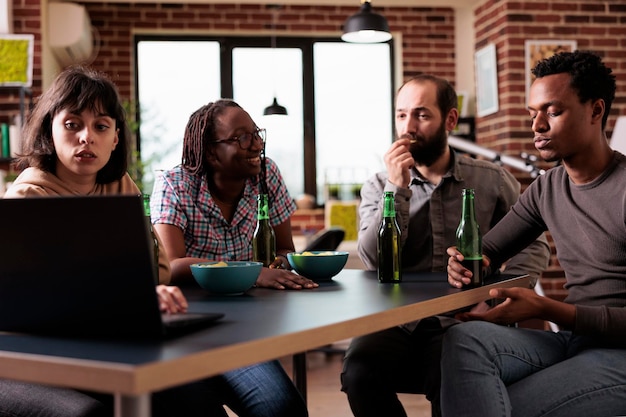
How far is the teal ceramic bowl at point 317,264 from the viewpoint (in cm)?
178

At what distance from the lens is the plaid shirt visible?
80.4 inches

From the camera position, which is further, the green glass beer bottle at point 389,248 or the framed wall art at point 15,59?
the framed wall art at point 15,59

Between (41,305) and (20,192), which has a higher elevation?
(20,192)

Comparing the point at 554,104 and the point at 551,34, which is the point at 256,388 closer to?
the point at 554,104

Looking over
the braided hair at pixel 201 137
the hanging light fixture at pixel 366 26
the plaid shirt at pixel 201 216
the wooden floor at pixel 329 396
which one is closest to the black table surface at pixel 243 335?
the plaid shirt at pixel 201 216

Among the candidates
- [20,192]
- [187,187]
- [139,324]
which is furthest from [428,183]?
[139,324]

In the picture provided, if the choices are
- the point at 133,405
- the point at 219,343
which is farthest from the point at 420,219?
the point at 133,405

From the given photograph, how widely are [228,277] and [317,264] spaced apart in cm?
34

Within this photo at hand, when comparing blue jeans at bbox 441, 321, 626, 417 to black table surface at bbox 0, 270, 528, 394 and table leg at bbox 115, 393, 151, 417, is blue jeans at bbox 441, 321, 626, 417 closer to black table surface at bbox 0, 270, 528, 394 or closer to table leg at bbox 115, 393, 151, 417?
black table surface at bbox 0, 270, 528, 394

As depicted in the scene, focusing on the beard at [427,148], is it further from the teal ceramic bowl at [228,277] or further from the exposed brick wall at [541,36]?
the exposed brick wall at [541,36]

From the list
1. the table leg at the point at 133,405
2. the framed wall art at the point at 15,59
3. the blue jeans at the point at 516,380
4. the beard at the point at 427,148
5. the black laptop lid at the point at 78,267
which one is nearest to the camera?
the table leg at the point at 133,405

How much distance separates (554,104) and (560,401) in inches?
27.6

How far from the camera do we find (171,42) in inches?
256

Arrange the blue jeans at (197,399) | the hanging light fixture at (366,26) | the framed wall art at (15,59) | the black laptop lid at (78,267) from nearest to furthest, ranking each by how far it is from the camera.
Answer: the black laptop lid at (78,267), the blue jeans at (197,399), the hanging light fixture at (366,26), the framed wall art at (15,59)
